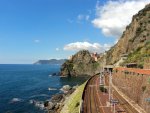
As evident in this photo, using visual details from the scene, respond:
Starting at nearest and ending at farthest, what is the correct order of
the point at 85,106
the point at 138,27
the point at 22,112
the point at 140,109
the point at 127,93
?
the point at 140,109 < the point at 85,106 < the point at 127,93 < the point at 22,112 < the point at 138,27

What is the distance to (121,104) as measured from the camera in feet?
195

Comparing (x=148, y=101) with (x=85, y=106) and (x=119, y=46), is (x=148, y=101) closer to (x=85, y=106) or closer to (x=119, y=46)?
(x=85, y=106)

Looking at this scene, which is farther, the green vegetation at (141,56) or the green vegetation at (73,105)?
the green vegetation at (141,56)

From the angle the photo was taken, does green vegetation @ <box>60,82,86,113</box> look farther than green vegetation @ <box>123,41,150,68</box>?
No

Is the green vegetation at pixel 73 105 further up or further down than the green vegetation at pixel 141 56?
further down

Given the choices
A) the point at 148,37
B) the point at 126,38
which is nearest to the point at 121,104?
the point at 148,37

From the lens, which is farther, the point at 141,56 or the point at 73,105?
the point at 141,56

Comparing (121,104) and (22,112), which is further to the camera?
(22,112)

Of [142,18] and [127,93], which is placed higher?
[142,18]

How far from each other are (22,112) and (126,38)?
95280 mm

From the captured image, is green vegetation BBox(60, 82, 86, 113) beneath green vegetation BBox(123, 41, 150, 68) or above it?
beneath

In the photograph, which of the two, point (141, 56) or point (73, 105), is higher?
point (141, 56)

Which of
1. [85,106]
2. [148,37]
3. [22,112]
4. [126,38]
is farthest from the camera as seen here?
[126,38]

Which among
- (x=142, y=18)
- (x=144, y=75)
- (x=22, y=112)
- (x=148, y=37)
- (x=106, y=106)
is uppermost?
(x=142, y=18)
